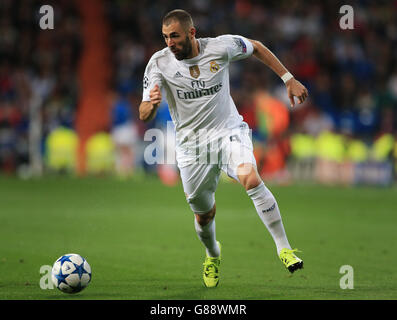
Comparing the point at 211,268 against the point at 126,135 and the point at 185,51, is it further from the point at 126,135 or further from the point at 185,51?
the point at 126,135

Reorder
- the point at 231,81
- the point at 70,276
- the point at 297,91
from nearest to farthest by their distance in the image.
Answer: the point at 70,276 < the point at 297,91 < the point at 231,81

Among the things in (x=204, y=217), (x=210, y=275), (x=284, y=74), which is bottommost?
(x=210, y=275)

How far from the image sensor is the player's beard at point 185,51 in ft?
23.6

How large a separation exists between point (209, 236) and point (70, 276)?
4.91 ft

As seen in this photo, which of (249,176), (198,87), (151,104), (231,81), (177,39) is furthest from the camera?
(231,81)

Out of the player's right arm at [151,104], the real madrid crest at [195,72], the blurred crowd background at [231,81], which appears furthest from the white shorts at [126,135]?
the player's right arm at [151,104]

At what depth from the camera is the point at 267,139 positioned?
20656 mm

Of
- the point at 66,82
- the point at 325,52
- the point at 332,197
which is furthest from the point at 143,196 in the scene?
the point at 325,52

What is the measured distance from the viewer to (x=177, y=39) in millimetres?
7113

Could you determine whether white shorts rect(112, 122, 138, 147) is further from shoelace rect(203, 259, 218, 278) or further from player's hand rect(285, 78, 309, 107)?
player's hand rect(285, 78, 309, 107)

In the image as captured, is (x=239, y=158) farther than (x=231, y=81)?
No

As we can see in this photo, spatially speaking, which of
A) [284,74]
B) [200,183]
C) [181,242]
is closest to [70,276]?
[200,183]

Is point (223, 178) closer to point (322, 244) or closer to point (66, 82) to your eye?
point (66, 82)

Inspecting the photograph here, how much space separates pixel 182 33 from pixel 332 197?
10365mm
